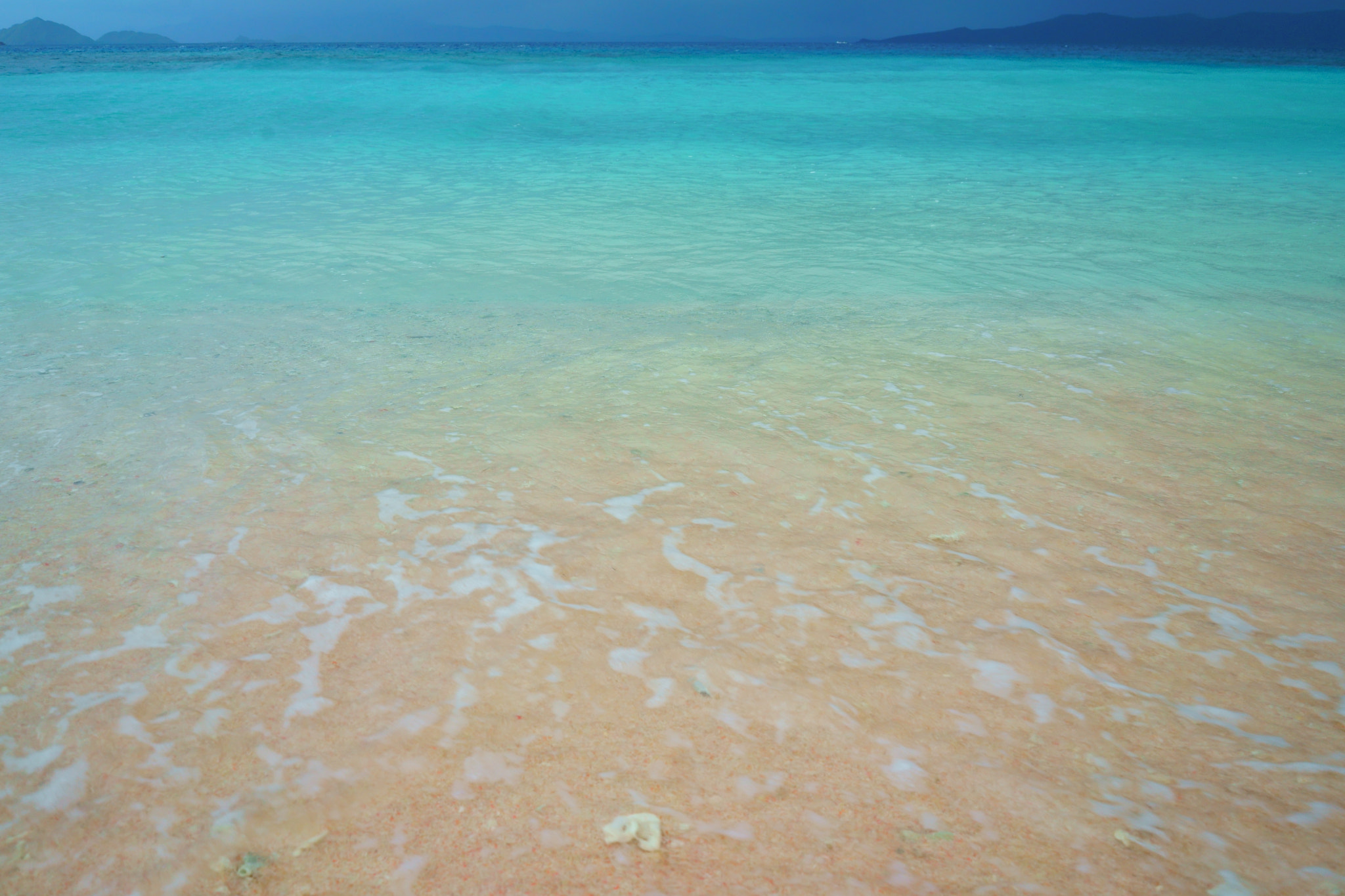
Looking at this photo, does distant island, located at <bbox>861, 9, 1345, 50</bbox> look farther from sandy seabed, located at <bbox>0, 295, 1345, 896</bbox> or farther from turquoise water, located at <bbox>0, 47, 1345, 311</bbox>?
sandy seabed, located at <bbox>0, 295, 1345, 896</bbox>

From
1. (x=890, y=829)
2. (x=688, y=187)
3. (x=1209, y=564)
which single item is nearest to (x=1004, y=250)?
(x=688, y=187)

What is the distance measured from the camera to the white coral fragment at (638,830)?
2.23 metres

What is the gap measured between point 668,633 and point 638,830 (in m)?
0.88

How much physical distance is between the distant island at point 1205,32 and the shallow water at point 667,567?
96.3 m

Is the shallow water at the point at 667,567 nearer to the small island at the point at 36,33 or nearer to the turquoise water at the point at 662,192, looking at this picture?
the turquoise water at the point at 662,192

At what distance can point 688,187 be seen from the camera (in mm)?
12930

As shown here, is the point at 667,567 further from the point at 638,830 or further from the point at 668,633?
the point at 638,830

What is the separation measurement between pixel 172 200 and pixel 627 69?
30.5 metres

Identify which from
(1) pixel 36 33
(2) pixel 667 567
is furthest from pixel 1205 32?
(1) pixel 36 33

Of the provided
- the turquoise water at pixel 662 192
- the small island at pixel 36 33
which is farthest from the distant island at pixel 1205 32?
the small island at pixel 36 33

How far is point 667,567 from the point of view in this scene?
11.3 ft

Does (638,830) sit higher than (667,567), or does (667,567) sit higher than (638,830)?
(667,567)

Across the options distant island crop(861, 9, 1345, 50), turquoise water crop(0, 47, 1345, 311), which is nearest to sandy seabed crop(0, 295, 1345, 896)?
turquoise water crop(0, 47, 1345, 311)

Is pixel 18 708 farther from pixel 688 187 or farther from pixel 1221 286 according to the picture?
pixel 688 187
